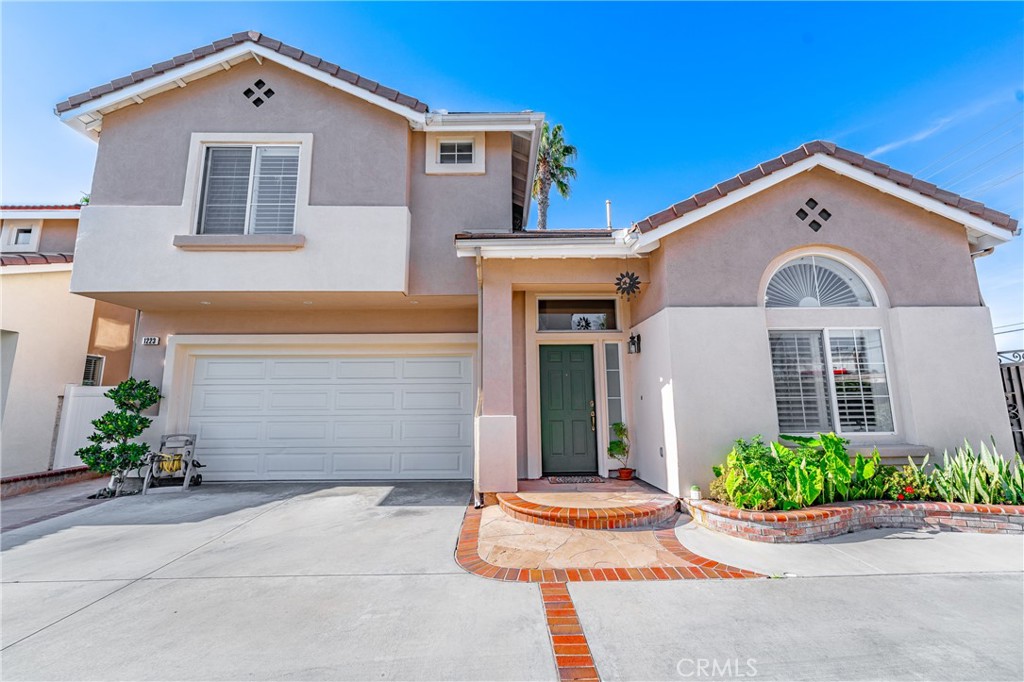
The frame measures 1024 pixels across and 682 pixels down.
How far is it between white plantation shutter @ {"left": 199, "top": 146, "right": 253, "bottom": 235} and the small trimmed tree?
348 cm

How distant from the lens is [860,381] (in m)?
6.50

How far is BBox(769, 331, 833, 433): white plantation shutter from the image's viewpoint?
638cm

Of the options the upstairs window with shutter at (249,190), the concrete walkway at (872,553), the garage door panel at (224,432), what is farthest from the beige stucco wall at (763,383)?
the garage door panel at (224,432)

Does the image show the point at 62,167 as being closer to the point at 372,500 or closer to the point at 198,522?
the point at 198,522

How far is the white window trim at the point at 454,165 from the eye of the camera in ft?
28.0

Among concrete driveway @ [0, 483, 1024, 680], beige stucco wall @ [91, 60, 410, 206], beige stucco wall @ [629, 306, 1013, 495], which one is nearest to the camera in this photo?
concrete driveway @ [0, 483, 1024, 680]

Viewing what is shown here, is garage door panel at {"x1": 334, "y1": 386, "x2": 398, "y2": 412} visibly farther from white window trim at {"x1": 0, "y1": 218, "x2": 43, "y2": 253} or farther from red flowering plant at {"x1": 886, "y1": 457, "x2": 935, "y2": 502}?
white window trim at {"x1": 0, "y1": 218, "x2": 43, "y2": 253}

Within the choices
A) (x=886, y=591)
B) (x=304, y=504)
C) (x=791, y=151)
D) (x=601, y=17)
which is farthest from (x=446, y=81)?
(x=886, y=591)

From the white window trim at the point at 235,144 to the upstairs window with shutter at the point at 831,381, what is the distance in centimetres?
839

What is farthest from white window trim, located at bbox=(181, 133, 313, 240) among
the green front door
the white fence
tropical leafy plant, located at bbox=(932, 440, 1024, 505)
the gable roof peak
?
tropical leafy plant, located at bbox=(932, 440, 1024, 505)

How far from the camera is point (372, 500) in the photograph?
7133mm

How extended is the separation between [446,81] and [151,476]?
33.6 ft

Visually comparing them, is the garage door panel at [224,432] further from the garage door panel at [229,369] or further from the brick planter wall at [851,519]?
the brick planter wall at [851,519]

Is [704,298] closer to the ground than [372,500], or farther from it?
farther from it
